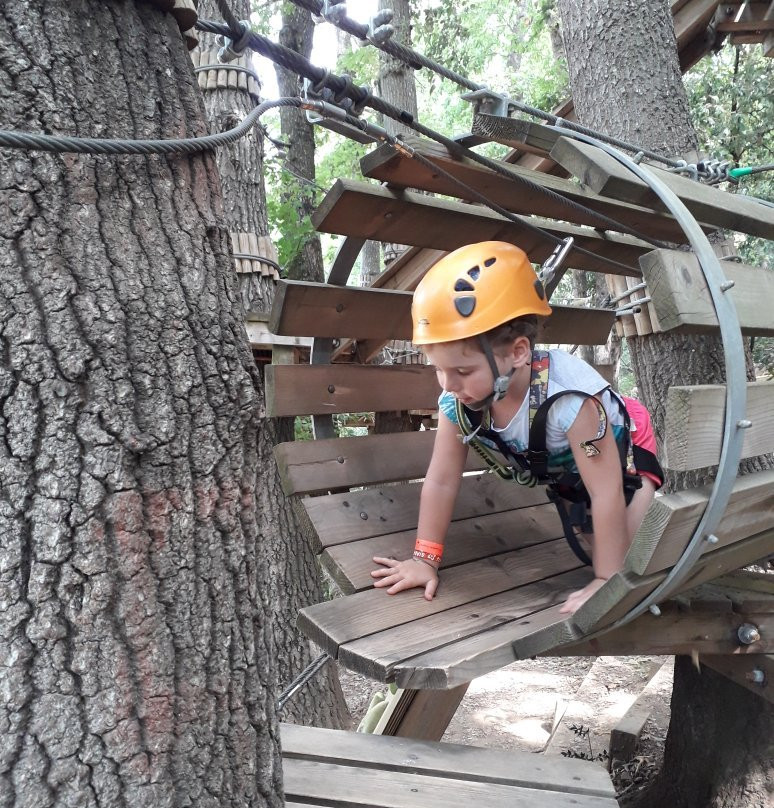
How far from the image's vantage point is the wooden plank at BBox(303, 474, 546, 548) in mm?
2570

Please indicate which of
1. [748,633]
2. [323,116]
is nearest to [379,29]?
[323,116]

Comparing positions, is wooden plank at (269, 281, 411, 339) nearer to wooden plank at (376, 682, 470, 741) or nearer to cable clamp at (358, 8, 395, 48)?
cable clamp at (358, 8, 395, 48)

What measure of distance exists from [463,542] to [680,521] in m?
1.26

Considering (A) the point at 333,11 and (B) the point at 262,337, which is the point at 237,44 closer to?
(A) the point at 333,11

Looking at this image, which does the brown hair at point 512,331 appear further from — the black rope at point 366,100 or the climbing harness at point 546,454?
the black rope at point 366,100

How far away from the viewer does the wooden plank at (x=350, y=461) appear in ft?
8.38

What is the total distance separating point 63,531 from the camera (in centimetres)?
137

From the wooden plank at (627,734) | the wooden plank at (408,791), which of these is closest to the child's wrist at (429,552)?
the wooden plank at (408,791)

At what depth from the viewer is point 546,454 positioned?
254 cm

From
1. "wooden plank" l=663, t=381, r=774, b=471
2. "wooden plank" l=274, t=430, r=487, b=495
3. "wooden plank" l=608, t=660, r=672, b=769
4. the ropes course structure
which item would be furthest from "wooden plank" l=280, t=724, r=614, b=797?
"wooden plank" l=608, t=660, r=672, b=769

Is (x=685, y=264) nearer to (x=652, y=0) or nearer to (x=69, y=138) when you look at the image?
(x=69, y=138)

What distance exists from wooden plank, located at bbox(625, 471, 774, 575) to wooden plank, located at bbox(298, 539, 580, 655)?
2.62 feet

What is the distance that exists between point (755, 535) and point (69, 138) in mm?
2107

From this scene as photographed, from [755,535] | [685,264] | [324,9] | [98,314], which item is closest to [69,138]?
[98,314]
